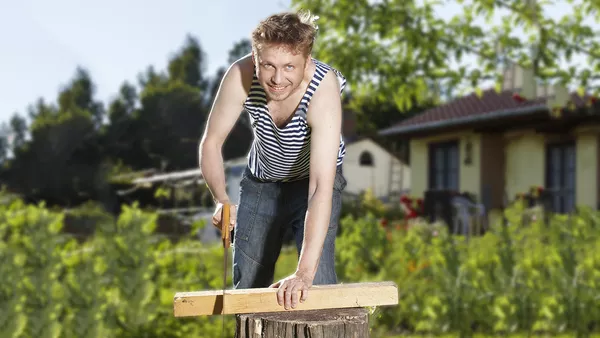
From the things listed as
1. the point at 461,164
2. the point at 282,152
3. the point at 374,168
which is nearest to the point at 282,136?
the point at 282,152

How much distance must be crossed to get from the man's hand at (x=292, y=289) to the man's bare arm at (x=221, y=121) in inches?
17.2

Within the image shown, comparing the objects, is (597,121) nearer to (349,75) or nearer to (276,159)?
(349,75)

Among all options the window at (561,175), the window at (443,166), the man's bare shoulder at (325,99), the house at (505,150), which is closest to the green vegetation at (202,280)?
the man's bare shoulder at (325,99)

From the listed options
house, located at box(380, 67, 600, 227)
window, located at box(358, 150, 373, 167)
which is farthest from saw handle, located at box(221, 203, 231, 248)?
window, located at box(358, 150, 373, 167)

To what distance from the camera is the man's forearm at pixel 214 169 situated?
2.95 meters

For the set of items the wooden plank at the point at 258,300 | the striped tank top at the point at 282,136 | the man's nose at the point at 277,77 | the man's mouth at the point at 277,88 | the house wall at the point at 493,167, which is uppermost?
the house wall at the point at 493,167

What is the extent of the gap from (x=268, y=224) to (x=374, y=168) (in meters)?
27.7

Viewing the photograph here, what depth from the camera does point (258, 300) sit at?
2.75 metres

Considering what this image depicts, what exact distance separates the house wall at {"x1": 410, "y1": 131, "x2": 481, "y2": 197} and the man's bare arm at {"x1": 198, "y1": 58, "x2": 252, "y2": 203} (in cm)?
1394

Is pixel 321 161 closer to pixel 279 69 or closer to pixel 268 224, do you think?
pixel 279 69

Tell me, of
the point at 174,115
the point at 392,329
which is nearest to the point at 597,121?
the point at 392,329

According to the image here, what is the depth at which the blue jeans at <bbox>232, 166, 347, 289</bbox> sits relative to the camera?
3164 millimetres

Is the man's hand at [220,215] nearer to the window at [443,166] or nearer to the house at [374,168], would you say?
the window at [443,166]

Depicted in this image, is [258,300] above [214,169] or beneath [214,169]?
beneath
